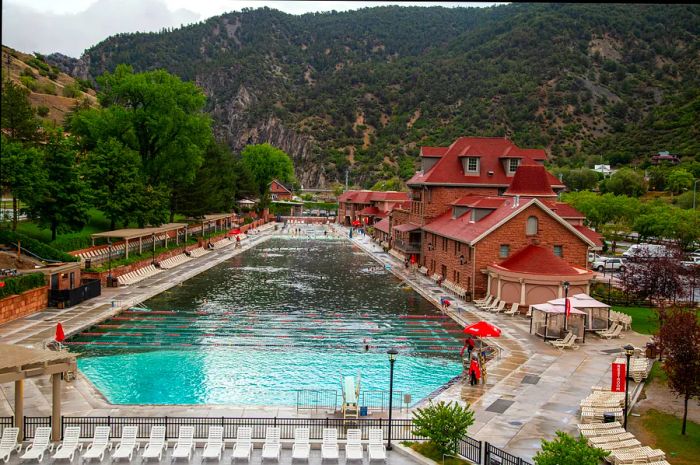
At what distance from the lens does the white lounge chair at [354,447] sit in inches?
650

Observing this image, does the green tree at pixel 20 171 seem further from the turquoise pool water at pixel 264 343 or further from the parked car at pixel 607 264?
the parked car at pixel 607 264

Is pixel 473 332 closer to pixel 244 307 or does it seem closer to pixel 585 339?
pixel 585 339

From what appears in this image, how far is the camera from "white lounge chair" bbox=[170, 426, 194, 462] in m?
16.3

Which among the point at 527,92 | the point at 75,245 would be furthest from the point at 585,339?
the point at 527,92

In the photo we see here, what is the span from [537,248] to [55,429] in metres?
30.1

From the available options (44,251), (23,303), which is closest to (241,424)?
(23,303)

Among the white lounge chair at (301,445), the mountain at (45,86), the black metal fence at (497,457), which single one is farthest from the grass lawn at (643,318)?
the mountain at (45,86)

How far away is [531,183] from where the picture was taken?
151ft

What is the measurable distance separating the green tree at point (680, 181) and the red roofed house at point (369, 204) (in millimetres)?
42551

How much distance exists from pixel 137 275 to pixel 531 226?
97.5 ft

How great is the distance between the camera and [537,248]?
3928 centimetres

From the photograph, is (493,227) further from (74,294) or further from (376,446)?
(74,294)

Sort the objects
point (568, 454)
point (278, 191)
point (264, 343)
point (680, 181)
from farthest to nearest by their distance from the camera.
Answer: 1. point (278, 191)
2. point (680, 181)
3. point (264, 343)
4. point (568, 454)

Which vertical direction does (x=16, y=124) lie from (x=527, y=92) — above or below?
below
